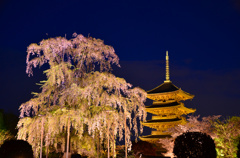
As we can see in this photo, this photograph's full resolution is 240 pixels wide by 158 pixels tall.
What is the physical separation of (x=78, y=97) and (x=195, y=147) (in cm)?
698

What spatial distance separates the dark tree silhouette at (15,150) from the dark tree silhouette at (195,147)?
666 cm

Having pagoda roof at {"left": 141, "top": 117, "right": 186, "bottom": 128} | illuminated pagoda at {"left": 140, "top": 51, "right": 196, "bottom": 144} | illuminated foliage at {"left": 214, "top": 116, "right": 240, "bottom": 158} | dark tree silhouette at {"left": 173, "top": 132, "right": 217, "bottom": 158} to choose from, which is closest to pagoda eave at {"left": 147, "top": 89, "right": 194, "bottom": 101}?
illuminated pagoda at {"left": 140, "top": 51, "right": 196, "bottom": 144}

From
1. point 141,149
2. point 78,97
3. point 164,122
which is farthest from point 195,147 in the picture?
point 164,122

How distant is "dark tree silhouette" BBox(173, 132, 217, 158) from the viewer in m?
9.54

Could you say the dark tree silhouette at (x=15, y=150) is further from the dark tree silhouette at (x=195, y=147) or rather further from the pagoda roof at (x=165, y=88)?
the pagoda roof at (x=165, y=88)

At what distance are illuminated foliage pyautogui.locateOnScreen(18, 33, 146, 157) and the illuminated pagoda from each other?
16.0 meters

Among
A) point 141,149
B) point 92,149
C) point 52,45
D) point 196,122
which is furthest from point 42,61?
point 141,149

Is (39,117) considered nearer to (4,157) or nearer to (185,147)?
(4,157)

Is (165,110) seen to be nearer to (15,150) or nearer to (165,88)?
(165,88)

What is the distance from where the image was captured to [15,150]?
11.6m

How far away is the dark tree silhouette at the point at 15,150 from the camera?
1156 centimetres

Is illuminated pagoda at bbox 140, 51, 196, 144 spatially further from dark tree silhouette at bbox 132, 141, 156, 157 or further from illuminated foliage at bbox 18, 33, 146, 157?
illuminated foliage at bbox 18, 33, 146, 157

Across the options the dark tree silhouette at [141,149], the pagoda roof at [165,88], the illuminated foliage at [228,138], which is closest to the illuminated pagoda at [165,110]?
the pagoda roof at [165,88]

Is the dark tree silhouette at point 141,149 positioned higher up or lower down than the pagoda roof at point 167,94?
lower down
